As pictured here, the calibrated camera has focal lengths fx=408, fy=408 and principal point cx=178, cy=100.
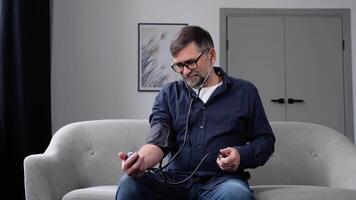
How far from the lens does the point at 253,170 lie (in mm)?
2369

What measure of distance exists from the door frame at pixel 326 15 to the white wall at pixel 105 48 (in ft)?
0.18

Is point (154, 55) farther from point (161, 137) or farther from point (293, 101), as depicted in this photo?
point (161, 137)

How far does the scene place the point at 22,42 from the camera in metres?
3.28

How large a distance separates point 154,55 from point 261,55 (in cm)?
113

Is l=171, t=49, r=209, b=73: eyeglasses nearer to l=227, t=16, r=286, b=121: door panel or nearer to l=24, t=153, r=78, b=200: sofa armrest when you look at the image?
l=24, t=153, r=78, b=200: sofa armrest

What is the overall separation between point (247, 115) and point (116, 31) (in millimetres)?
2819

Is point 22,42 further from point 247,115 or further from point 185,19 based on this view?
point 247,115

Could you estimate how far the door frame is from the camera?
427 cm

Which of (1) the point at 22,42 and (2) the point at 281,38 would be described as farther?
(2) the point at 281,38

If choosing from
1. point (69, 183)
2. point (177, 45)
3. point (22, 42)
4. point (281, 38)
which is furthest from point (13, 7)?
point (281, 38)

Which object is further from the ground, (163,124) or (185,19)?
(185,19)

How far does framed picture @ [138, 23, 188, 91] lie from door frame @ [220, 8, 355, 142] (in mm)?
493

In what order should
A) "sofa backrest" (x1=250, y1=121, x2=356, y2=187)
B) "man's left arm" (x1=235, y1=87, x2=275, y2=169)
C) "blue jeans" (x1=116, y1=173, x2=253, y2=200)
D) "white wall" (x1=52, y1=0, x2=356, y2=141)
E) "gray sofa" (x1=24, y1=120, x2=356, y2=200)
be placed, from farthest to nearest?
1. "white wall" (x1=52, y1=0, x2=356, y2=141)
2. "sofa backrest" (x1=250, y1=121, x2=356, y2=187)
3. "gray sofa" (x1=24, y1=120, x2=356, y2=200)
4. "man's left arm" (x1=235, y1=87, x2=275, y2=169)
5. "blue jeans" (x1=116, y1=173, x2=253, y2=200)

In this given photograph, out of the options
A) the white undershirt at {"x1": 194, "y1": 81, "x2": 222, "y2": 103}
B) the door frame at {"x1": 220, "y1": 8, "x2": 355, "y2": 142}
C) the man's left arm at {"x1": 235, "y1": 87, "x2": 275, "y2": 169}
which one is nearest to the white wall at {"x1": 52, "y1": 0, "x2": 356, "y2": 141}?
the door frame at {"x1": 220, "y1": 8, "x2": 355, "y2": 142}
